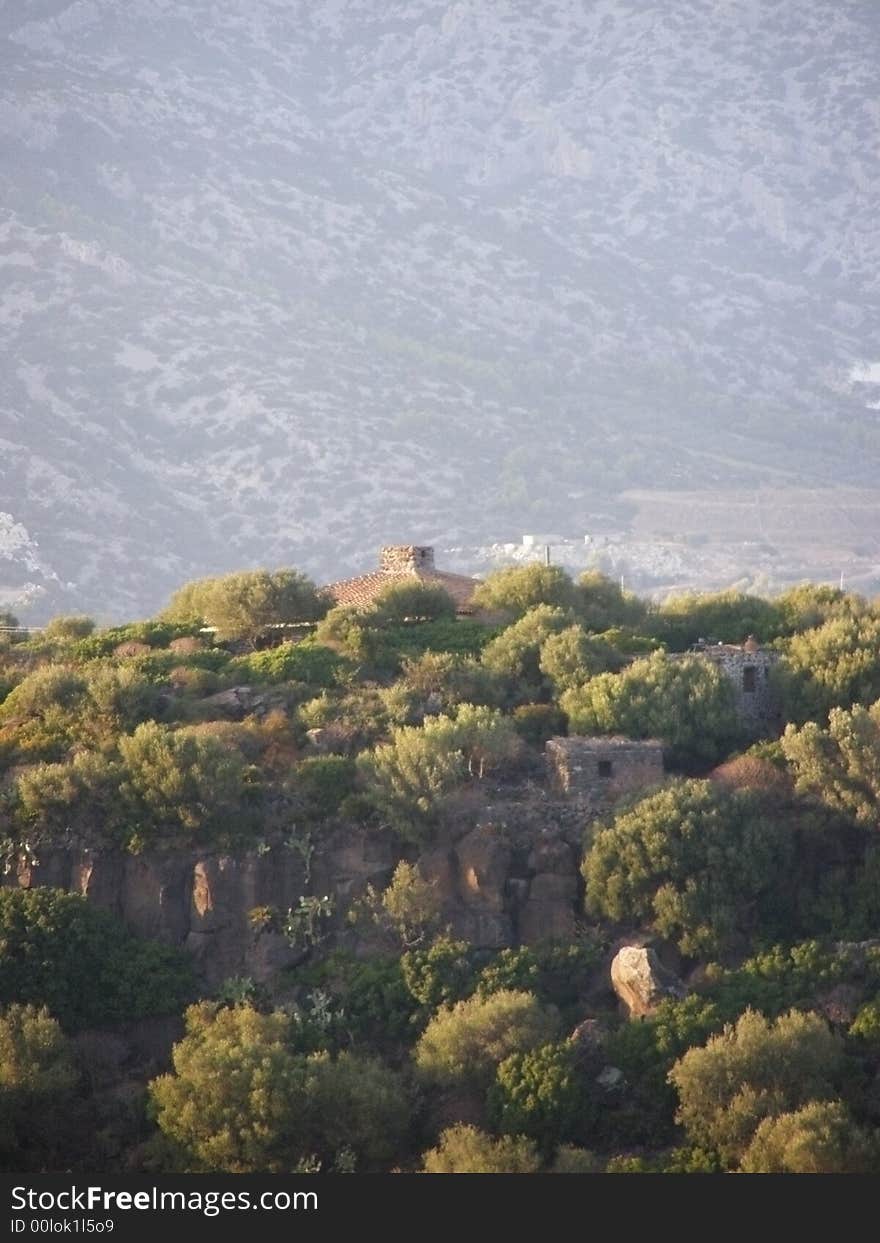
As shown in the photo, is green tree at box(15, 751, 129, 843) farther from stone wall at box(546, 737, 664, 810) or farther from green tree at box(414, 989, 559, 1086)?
stone wall at box(546, 737, 664, 810)

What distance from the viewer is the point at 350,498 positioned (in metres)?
161

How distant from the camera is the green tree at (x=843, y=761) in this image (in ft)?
144

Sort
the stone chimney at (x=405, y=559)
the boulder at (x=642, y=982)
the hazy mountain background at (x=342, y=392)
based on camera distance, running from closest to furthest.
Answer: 1. the boulder at (x=642, y=982)
2. the stone chimney at (x=405, y=559)
3. the hazy mountain background at (x=342, y=392)

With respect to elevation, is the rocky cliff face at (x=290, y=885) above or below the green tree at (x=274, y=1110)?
above

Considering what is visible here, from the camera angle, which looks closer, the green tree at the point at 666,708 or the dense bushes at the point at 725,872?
the dense bushes at the point at 725,872

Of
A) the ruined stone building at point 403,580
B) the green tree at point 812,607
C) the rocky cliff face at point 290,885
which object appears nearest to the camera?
the rocky cliff face at point 290,885

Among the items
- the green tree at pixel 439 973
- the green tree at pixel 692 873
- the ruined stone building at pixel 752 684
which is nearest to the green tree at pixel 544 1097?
the green tree at pixel 439 973

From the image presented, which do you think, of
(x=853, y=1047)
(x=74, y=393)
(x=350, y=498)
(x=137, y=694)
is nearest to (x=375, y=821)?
(x=137, y=694)

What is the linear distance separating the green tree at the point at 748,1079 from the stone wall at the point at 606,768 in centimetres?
831

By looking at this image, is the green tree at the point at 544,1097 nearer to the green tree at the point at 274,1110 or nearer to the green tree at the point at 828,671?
the green tree at the point at 274,1110

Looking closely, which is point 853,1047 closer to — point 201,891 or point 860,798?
point 860,798

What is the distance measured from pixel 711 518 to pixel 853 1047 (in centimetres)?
12301

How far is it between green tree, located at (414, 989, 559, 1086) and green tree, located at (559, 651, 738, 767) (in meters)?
8.93

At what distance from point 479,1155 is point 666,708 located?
13277 millimetres
